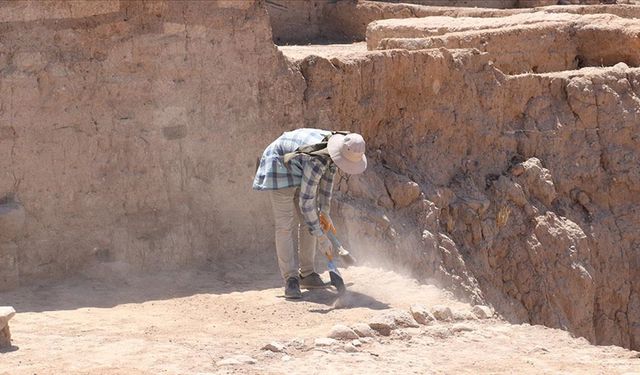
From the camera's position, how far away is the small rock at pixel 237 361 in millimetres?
7920

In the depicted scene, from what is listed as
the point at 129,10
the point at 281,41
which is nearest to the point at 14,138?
the point at 129,10

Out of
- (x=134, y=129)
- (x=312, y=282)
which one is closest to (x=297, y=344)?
(x=312, y=282)

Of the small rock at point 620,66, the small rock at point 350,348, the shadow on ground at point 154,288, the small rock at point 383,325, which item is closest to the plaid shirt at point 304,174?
the shadow on ground at point 154,288

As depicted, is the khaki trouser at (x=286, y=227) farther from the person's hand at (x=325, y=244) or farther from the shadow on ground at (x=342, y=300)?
the person's hand at (x=325, y=244)

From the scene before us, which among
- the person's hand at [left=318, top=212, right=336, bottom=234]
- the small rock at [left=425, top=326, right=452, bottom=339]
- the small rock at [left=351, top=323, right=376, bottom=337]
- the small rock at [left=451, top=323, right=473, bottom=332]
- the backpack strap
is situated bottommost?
the small rock at [left=451, top=323, right=473, bottom=332]

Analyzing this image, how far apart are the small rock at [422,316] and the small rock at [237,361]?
4.59 feet

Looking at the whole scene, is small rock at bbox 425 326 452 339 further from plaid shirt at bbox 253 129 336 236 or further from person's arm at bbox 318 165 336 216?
person's arm at bbox 318 165 336 216

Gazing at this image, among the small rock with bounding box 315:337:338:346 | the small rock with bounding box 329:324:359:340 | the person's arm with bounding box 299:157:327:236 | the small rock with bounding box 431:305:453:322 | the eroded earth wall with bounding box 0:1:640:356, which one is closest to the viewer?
the small rock with bounding box 315:337:338:346

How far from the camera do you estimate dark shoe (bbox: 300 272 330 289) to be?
9.87 m

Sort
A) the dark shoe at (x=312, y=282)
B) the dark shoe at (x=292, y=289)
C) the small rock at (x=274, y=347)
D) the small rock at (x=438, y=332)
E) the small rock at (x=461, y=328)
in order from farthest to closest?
the dark shoe at (x=312, y=282)
the dark shoe at (x=292, y=289)
the small rock at (x=461, y=328)
the small rock at (x=438, y=332)
the small rock at (x=274, y=347)

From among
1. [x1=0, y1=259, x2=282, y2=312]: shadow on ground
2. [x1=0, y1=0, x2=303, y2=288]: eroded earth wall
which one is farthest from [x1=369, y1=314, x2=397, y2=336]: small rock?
[x1=0, y1=0, x2=303, y2=288]: eroded earth wall

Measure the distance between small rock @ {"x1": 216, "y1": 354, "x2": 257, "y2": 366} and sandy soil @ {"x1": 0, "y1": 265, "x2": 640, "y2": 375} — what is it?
3 cm

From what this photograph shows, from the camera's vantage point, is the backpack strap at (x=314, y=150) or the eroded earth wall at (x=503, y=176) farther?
the eroded earth wall at (x=503, y=176)

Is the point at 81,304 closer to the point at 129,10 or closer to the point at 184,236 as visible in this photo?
the point at 184,236
